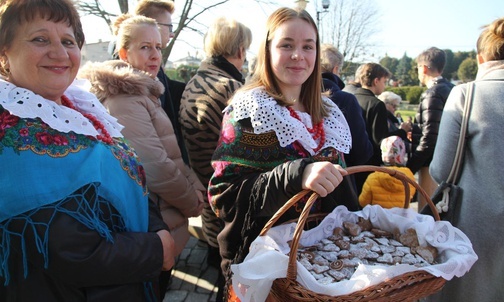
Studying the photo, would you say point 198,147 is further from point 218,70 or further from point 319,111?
point 319,111

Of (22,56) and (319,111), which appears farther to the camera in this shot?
(319,111)

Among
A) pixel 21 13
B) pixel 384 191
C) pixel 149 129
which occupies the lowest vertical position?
pixel 384 191

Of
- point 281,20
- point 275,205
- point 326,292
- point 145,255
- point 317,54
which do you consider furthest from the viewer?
point 317,54

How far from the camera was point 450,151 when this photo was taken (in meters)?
2.12

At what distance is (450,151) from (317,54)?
3.16 ft

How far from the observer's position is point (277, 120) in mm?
1709

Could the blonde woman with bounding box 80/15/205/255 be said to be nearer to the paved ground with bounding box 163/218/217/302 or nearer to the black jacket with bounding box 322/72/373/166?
the paved ground with bounding box 163/218/217/302

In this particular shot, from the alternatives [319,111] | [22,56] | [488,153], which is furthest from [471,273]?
[22,56]

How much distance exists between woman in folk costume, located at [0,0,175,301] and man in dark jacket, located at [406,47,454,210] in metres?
3.41

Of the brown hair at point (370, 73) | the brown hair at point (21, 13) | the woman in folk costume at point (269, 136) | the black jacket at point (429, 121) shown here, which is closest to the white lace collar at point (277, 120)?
the woman in folk costume at point (269, 136)

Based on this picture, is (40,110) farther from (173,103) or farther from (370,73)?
(370,73)

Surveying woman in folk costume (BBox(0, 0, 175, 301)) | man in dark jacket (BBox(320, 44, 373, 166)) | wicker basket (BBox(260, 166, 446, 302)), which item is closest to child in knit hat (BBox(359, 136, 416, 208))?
man in dark jacket (BBox(320, 44, 373, 166))

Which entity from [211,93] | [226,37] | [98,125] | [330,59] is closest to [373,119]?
[330,59]

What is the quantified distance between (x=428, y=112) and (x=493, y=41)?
2.03m
